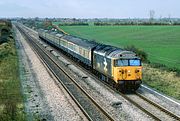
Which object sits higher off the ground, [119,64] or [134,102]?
[119,64]

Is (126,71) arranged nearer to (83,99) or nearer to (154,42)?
(83,99)

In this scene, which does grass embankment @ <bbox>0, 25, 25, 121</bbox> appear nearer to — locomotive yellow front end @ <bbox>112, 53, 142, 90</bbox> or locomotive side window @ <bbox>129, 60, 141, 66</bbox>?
locomotive yellow front end @ <bbox>112, 53, 142, 90</bbox>

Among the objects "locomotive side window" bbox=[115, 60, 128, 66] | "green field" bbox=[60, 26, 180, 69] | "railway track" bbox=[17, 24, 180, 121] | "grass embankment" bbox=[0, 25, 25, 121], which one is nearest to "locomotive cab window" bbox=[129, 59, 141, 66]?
"locomotive side window" bbox=[115, 60, 128, 66]

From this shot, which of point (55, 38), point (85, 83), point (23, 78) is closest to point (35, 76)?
point (23, 78)

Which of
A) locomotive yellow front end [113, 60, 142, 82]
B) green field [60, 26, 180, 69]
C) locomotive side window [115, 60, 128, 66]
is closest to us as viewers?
locomotive yellow front end [113, 60, 142, 82]

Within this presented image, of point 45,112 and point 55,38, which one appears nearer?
point 45,112

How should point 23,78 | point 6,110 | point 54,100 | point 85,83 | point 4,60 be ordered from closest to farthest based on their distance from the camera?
1. point 6,110
2. point 54,100
3. point 85,83
4. point 23,78
5. point 4,60

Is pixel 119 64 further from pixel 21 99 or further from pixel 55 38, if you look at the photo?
pixel 55 38

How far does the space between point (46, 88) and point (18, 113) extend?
26.1 ft

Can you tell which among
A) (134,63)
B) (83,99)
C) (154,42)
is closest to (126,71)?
(134,63)

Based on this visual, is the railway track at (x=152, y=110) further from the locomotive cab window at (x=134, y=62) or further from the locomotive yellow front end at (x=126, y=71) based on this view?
the locomotive cab window at (x=134, y=62)

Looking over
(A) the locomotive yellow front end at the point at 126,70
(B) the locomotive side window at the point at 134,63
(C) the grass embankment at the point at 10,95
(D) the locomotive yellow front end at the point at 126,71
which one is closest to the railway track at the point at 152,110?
(D) the locomotive yellow front end at the point at 126,71

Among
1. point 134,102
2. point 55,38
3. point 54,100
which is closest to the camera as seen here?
point 134,102

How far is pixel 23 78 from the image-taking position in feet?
105
